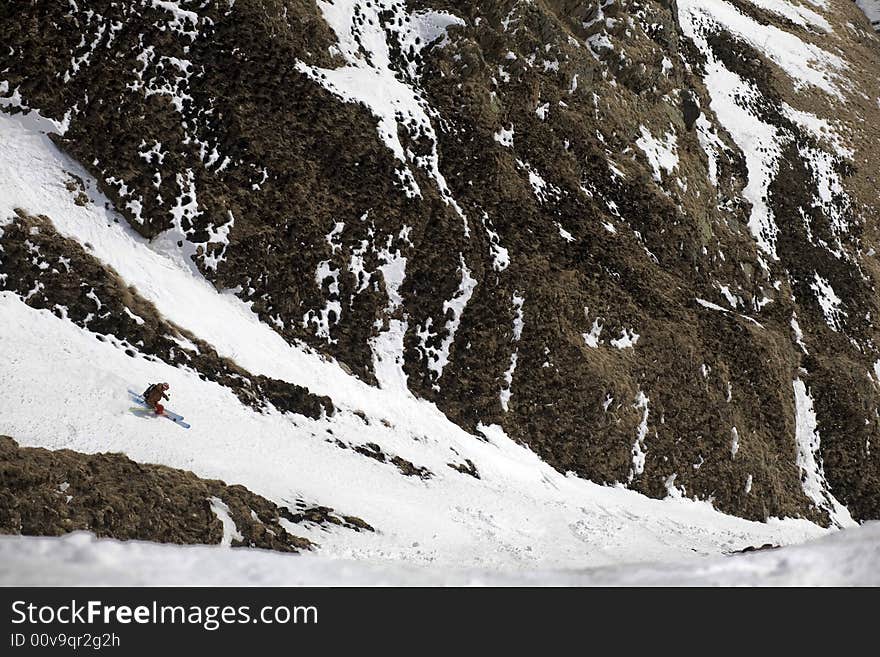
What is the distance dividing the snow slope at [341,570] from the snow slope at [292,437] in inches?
329

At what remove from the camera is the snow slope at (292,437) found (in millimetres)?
14289

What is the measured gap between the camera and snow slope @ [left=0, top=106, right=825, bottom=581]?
14.3 m

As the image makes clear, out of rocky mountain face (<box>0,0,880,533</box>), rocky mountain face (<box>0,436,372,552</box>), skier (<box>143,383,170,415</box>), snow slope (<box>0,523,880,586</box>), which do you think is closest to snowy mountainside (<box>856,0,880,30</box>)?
rocky mountain face (<box>0,0,880,533</box>)

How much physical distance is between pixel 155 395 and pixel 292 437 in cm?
371

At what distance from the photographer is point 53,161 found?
20312mm

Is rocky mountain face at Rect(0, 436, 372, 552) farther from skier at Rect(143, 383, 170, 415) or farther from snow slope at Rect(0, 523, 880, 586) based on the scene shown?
snow slope at Rect(0, 523, 880, 586)

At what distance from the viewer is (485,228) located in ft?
88.4

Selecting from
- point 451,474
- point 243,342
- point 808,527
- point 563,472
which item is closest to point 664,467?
point 563,472

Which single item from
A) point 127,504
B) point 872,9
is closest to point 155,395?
point 127,504

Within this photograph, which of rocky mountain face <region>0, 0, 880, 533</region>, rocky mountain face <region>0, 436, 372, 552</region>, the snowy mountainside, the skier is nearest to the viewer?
rocky mountain face <region>0, 436, 372, 552</region>

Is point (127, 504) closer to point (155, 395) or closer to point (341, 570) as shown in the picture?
point (155, 395)

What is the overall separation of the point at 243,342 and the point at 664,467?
1554 cm

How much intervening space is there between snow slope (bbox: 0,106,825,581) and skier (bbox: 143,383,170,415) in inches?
14.9

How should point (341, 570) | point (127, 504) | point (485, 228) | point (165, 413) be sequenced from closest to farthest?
point (341, 570)
point (127, 504)
point (165, 413)
point (485, 228)
